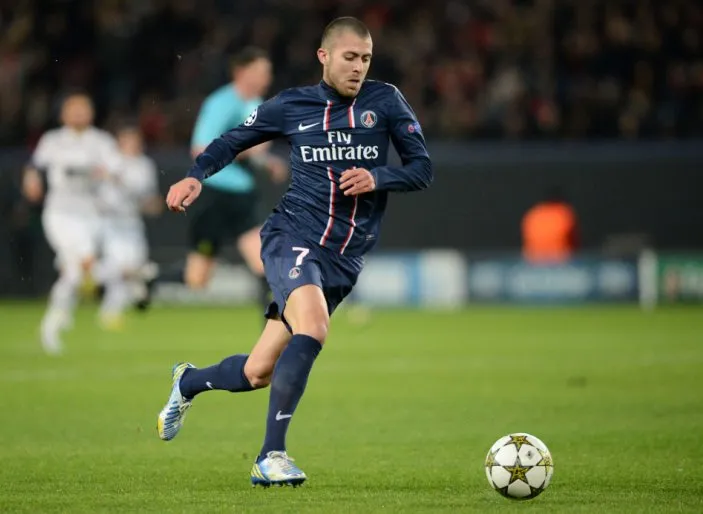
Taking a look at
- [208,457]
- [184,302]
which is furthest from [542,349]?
[184,302]

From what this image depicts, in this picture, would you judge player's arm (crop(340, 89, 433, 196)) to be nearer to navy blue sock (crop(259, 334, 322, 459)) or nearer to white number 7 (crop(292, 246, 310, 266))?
white number 7 (crop(292, 246, 310, 266))

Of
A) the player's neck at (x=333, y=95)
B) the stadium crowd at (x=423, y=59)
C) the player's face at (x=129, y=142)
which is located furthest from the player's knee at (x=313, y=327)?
the stadium crowd at (x=423, y=59)

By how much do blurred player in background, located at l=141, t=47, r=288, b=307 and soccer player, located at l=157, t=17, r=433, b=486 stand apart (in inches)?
231

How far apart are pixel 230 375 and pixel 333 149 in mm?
1211

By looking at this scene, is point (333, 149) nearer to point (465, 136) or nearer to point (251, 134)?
point (251, 134)

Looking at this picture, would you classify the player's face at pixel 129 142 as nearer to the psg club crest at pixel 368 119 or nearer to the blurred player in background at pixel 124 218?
the blurred player in background at pixel 124 218

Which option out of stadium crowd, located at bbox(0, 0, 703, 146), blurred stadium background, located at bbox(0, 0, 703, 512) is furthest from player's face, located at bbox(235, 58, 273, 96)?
stadium crowd, located at bbox(0, 0, 703, 146)

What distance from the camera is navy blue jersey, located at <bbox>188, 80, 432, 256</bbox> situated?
21.4 ft

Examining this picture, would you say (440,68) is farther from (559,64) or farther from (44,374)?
(44,374)

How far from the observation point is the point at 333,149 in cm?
653

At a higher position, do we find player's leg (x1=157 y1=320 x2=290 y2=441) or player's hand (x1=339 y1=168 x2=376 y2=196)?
player's hand (x1=339 y1=168 x2=376 y2=196)

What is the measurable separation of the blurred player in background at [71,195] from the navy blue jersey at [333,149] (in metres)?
7.65

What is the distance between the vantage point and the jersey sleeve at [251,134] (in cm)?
657

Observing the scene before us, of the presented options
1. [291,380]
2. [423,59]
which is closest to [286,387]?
[291,380]
